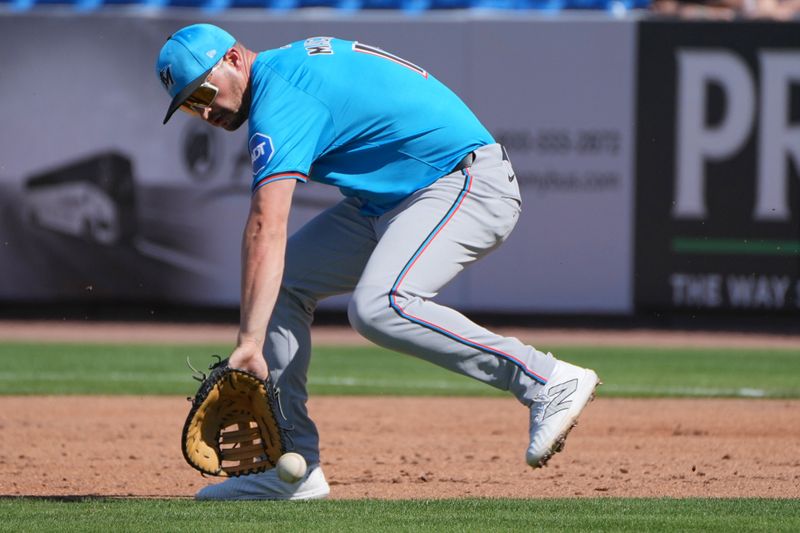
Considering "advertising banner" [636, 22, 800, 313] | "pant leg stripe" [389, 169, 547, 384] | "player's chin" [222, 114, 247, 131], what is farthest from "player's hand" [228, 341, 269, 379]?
"advertising banner" [636, 22, 800, 313]

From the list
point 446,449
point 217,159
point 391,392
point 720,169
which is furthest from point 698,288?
point 446,449

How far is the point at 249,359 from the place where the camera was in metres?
4.04

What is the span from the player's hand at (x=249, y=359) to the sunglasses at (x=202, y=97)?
80 centimetres

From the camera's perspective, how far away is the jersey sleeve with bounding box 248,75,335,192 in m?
3.90

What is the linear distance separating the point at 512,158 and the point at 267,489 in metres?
8.06

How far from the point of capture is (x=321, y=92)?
4090 millimetres

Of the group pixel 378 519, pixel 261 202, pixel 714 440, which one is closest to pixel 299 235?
pixel 261 202

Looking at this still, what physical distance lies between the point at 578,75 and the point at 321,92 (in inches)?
337

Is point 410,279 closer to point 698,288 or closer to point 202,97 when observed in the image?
point 202,97

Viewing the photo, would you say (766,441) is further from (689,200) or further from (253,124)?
(689,200)

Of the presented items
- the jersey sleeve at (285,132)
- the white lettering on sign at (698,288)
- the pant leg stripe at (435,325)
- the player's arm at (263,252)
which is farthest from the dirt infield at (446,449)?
the white lettering on sign at (698,288)

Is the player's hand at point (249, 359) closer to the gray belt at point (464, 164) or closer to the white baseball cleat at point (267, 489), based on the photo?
the white baseball cleat at point (267, 489)

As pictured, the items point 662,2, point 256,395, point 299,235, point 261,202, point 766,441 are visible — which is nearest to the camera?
point 261,202

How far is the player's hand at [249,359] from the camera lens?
4008 millimetres
